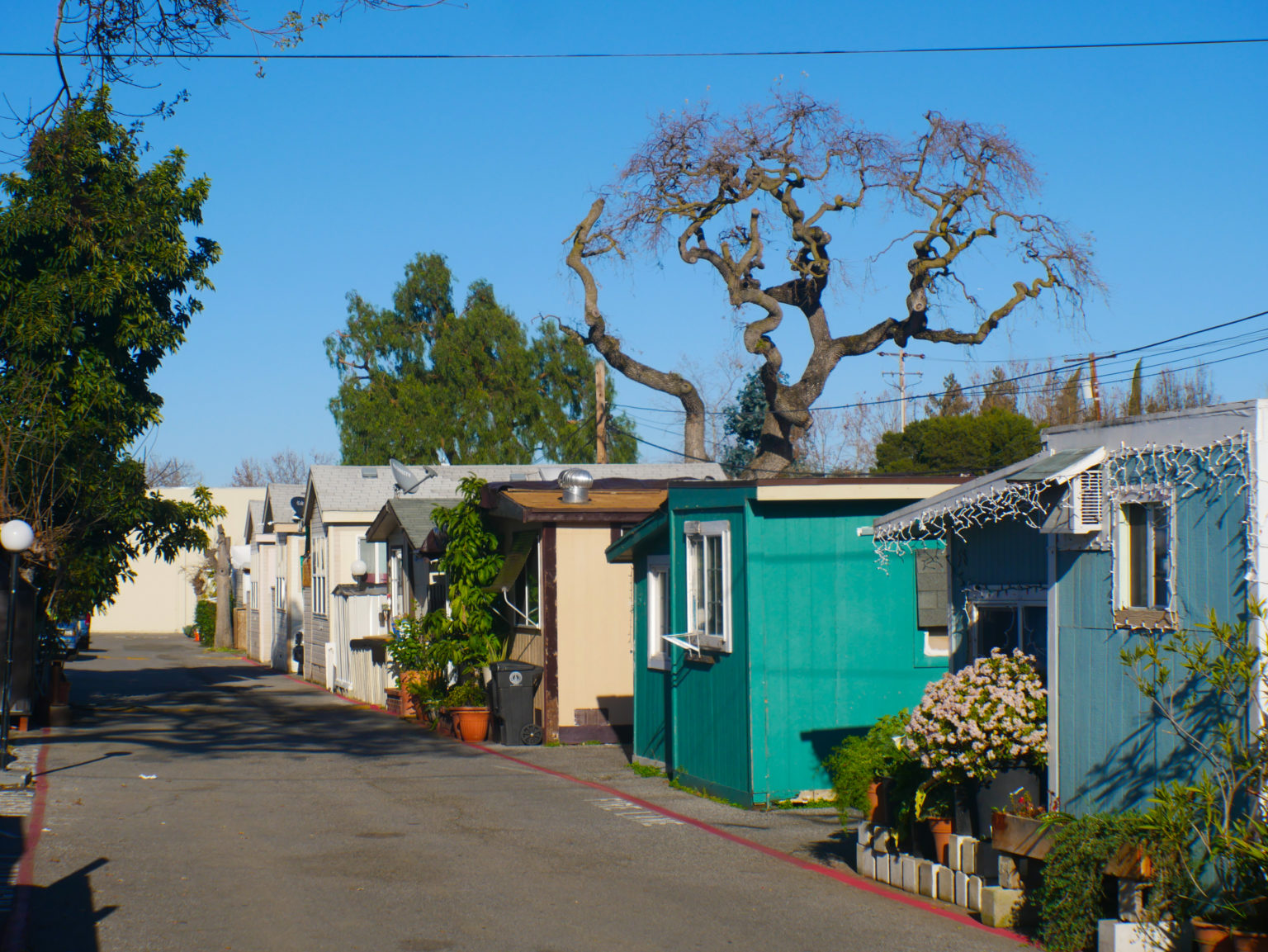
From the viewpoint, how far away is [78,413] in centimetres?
2220

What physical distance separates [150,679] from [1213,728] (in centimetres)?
3066

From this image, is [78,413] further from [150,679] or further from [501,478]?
[150,679]

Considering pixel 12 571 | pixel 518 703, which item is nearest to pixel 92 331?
pixel 12 571

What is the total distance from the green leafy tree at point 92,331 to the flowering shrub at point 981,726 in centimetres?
1592

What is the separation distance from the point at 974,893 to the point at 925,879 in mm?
526

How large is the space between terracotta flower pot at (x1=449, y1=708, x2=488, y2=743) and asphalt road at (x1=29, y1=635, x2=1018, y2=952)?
132 cm

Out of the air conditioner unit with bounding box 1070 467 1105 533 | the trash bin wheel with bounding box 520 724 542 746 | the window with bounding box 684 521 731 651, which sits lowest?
the trash bin wheel with bounding box 520 724 542 746

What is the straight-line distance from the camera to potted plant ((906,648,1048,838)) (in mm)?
8641

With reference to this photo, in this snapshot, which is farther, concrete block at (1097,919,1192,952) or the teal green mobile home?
the teal green mobile home

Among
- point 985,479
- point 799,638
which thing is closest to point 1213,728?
point 985,479

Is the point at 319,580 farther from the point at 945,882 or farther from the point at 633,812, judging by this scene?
the point at 945,882

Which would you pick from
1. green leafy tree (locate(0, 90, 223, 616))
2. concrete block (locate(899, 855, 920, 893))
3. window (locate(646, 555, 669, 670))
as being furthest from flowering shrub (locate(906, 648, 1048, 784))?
green leafy tree (locate(0, 90, 223, 616))

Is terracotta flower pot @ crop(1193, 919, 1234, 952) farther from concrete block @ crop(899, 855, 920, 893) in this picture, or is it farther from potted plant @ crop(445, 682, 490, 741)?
potted plant @ crop(445, 682, 490, 741)

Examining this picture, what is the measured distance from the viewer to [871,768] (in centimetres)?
1013
